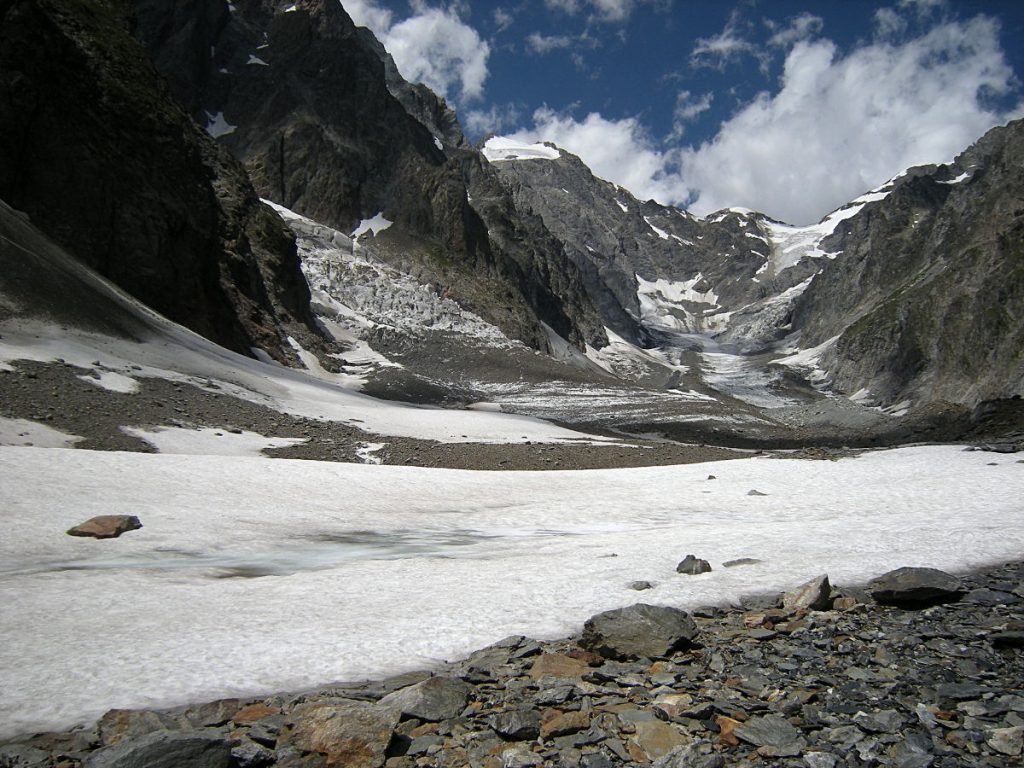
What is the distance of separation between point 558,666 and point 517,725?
1.01 meters

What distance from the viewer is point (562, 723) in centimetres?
442

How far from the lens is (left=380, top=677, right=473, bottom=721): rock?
462 centimetres

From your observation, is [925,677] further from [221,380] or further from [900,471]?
[221,380]

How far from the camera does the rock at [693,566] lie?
823 centimetres

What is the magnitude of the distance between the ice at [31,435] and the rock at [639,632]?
59.6ft

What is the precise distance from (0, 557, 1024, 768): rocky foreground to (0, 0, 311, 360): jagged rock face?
52695mm

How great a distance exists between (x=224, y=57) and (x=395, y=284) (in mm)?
63940

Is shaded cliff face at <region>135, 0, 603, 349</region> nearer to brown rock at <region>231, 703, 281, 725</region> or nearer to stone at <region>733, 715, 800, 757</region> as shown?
brown rock at <region>231, 703, 281, 725</region>

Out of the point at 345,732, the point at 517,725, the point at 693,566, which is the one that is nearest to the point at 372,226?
the point at 693,566

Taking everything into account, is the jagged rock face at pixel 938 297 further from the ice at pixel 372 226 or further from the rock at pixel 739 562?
the ice at pixel 372 226

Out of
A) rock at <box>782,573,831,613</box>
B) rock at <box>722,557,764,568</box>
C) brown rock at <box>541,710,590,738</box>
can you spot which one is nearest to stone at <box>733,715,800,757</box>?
brown rock at <box>541,710,590,738</box>

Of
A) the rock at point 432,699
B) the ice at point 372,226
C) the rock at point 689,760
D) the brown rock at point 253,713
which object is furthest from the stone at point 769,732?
the ice at point 372,226

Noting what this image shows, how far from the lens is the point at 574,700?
480cm

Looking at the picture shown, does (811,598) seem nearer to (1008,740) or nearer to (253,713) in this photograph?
(1008,740)
